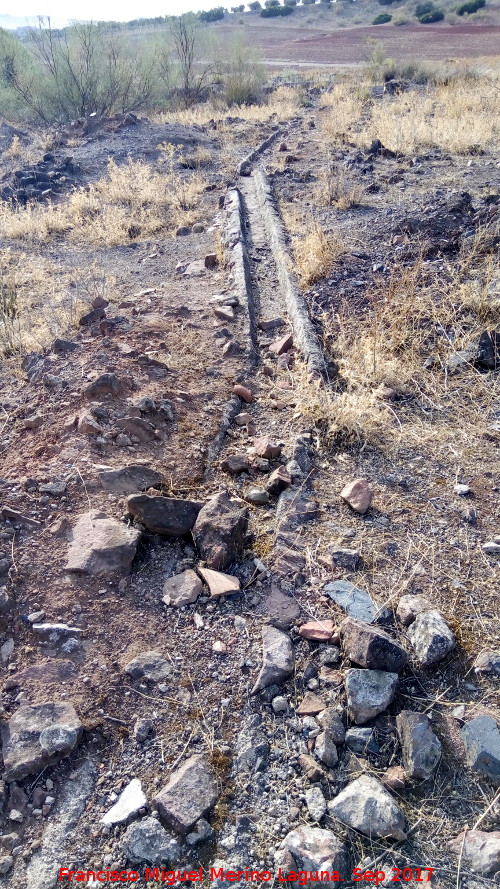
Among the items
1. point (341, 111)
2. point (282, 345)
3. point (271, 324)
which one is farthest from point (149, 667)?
point (341, 111)

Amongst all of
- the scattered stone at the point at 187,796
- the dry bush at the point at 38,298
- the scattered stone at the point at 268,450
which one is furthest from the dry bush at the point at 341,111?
the scattered stone at the point at 187,796

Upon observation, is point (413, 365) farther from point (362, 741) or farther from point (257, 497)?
point (362, 741)

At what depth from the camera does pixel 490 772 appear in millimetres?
2041

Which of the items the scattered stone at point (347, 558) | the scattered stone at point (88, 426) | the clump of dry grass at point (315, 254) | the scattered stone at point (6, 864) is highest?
the clump of dry grass at point (315, 254)

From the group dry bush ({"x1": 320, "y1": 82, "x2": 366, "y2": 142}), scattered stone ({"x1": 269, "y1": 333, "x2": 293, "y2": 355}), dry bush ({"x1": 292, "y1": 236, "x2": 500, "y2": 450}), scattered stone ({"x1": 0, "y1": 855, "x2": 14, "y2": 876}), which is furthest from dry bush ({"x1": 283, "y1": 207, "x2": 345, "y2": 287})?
dry bush ({"x1": 320, "y1": 82, "x2": 366, "y2": 142})

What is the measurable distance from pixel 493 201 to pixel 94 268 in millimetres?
4742

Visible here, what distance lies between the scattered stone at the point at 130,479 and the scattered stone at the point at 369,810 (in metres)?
1.80

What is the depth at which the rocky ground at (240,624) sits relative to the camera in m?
1.95

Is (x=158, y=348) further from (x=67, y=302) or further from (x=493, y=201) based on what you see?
(x=493, y=201)

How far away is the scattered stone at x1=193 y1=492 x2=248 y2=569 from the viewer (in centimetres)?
288

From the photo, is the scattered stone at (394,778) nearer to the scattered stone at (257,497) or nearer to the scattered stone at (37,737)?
the scattered stone at (37,737)

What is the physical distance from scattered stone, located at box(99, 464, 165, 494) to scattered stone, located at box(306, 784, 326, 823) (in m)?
1.72

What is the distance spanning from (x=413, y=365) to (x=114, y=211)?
6.41 meters

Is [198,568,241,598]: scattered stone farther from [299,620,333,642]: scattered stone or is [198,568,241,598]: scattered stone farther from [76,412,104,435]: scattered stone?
[76,412,104,435]: scattered stone
